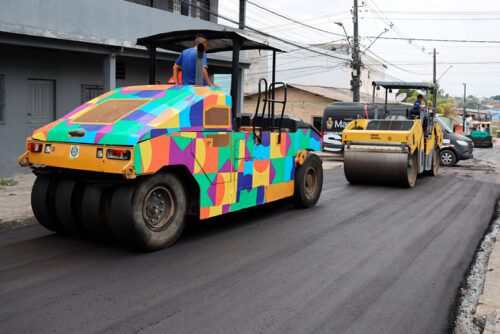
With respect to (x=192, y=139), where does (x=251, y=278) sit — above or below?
below

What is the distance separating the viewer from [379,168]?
12.4m

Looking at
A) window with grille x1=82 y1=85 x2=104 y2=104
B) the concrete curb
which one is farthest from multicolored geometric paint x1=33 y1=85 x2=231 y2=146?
window with grille x1=82 y1=85 x2=104 y2=104

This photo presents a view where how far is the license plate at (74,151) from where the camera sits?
5.85 metres

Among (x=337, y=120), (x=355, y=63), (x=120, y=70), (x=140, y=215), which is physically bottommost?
(x=140, y=215)

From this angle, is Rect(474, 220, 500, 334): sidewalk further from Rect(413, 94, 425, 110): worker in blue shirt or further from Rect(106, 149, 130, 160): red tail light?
Rect(413, 94, 425, 110): worker in blue shirt

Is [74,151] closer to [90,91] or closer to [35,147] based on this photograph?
[35,147]

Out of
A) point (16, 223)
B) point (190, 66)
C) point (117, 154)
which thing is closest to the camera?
point (117, 154)

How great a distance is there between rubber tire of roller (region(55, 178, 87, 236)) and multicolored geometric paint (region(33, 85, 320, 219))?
0.55 meters

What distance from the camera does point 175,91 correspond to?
661cm

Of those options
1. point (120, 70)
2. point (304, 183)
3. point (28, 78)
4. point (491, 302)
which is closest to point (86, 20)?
point (28, 78)

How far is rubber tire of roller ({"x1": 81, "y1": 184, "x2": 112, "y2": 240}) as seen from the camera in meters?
5.93

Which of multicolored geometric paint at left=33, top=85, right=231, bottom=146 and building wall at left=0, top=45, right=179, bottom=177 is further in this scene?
building wall at left=0, top=45, right=179, bottom=177

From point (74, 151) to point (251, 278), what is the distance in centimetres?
239

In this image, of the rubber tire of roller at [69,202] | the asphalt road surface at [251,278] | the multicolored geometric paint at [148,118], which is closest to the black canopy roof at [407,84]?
the asphalt road surface at [251,278]
